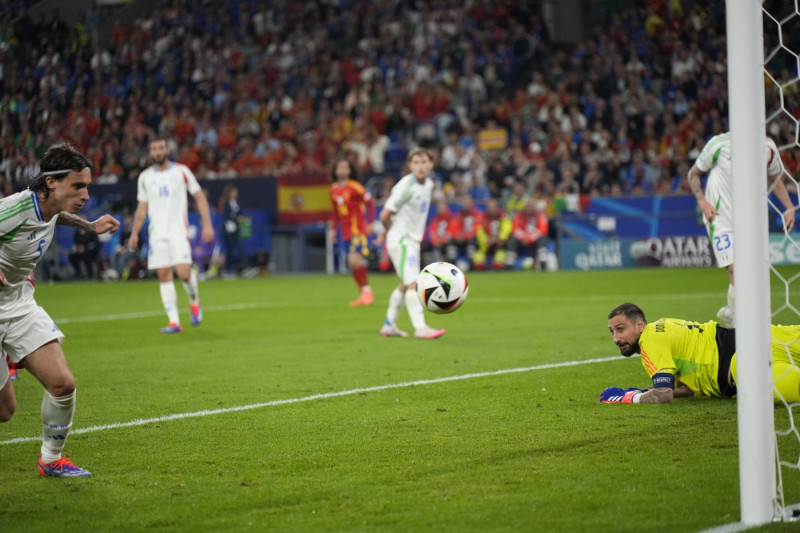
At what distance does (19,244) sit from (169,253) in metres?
7.92

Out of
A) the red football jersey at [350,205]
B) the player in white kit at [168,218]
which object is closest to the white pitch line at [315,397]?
the player in white kit at [168,218]

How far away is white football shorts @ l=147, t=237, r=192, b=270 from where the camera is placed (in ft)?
42.4

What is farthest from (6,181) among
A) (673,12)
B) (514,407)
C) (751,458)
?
(673,12)

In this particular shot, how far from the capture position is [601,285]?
18.1 metres

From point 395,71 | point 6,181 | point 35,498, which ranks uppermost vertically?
point 395,71

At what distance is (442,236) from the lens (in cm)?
2458

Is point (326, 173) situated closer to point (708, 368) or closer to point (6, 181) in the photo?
point (6, 181)

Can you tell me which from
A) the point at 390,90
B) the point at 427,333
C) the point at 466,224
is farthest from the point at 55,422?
the point at 390,90

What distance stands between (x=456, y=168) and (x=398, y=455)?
2062cm

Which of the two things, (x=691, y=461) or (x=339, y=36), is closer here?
(x=691, y=461)

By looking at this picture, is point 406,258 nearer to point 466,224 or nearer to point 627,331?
point 627,331

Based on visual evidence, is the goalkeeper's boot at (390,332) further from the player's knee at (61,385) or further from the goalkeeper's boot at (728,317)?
the player's knee at (61,385)

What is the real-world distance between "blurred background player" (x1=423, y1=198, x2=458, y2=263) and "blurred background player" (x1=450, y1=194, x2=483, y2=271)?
13cm

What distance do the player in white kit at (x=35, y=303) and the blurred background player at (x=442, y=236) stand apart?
19.5 meters
